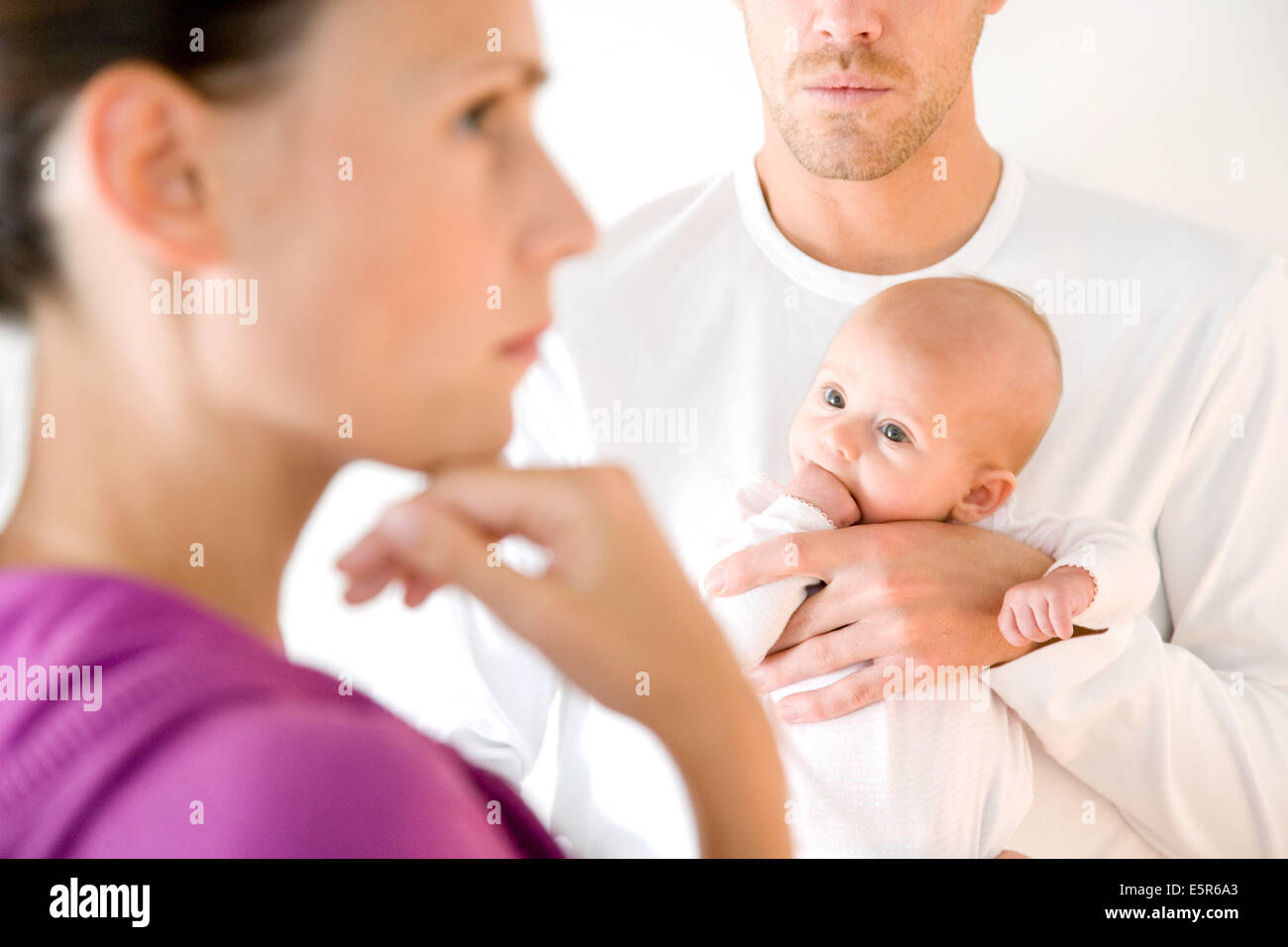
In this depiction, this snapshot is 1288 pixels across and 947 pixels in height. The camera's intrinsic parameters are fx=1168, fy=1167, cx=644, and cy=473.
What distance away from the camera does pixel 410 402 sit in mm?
549

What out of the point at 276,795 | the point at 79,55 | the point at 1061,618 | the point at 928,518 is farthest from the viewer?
the point at 928,518

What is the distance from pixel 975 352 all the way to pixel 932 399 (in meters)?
0.05

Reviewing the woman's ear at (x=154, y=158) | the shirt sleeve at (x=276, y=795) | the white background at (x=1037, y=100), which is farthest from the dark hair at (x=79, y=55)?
the white background at (x=1037, y=100)

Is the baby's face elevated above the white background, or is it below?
below

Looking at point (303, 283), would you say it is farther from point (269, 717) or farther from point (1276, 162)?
point (1276, 162)

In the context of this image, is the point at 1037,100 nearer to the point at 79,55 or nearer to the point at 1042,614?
the point at 1042,614

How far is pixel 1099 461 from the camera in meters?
0.97

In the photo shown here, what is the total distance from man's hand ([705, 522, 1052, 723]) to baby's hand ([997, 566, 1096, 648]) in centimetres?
5

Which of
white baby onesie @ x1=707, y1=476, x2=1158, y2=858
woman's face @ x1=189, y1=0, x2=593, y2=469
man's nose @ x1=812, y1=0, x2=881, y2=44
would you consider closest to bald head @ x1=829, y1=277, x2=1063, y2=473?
white baby onesie @ x1=707, y1=476, x2=1158, y2=858

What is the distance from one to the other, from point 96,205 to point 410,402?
156 millimetres

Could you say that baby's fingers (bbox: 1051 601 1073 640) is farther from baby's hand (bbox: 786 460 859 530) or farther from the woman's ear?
the woman's ear

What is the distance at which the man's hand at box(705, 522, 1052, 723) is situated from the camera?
0.88m

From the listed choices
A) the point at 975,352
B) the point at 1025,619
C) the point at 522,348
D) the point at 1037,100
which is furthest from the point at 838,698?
the point at 1037,100
